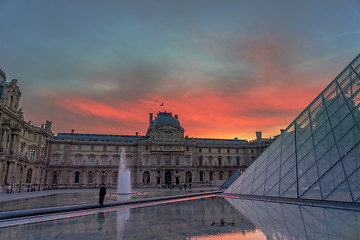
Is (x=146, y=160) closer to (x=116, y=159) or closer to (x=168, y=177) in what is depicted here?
(x=168, y=177)

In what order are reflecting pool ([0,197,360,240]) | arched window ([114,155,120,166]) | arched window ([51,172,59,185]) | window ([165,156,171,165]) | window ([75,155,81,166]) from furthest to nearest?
window ([165,156,171,165]) < arched window ([114,155,120,166]) < window ([75,155,81,166]) < arched window ([51,172,59,185]) < reflecting pool ([0,197,360,240])

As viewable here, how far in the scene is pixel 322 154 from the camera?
545 inches

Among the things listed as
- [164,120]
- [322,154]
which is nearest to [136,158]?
[164,120]

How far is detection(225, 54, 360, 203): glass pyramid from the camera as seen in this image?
38.4ft

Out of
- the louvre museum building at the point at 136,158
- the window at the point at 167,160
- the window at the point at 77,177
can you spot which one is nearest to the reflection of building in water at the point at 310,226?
the louvre museum building at the point at 136,158

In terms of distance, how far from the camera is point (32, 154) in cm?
5012

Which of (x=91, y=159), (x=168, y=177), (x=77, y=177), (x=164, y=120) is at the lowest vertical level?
(x=168, y=177)

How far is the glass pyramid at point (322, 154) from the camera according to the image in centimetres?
1170

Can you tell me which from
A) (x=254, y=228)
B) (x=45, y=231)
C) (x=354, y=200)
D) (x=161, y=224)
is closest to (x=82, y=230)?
(x=45, y=231)

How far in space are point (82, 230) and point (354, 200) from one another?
38.0 feet

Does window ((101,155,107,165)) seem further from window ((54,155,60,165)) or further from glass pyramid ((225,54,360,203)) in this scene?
glass pyramid ((225,54,360,203))

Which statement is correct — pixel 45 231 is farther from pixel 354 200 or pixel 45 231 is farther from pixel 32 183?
pixel 32 183

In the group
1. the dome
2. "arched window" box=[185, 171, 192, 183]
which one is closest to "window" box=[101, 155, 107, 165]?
the dome

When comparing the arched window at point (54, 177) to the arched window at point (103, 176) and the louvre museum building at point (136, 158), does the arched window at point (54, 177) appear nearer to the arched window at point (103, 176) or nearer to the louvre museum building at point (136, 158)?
the louvre museum building at point (136, 158)
